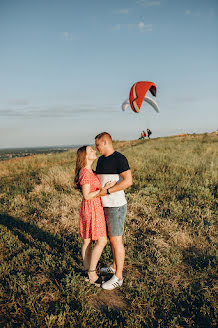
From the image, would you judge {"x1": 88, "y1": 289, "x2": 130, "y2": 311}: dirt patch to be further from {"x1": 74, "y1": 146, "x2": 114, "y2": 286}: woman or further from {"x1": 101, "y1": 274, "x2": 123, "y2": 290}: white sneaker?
Answer: {"x1": 74, "y1": 146, "x2": 114, "y2": 286}: woman

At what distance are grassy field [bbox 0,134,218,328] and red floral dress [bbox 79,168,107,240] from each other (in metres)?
0.87

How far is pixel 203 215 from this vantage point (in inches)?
224

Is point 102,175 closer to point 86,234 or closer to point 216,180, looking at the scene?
point 86,234

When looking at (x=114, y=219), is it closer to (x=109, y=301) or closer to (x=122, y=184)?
(x=122, y=184)

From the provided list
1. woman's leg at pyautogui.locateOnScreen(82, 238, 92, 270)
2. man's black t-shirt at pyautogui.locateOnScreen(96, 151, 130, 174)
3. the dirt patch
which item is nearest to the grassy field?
the dirt patch

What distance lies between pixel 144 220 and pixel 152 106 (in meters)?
9.66

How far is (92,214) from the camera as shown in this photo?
3.27 metres

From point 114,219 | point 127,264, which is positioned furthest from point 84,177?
point 127,264

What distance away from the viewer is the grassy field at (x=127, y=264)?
113 inches

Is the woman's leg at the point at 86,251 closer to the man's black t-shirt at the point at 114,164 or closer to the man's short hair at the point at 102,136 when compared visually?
the man's black t-shirt at the point at 114,164

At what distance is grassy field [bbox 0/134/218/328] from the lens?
2.86 meters

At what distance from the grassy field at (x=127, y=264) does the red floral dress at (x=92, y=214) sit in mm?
867

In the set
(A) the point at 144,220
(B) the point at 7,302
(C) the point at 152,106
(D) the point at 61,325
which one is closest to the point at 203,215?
(A) the point at 144,220

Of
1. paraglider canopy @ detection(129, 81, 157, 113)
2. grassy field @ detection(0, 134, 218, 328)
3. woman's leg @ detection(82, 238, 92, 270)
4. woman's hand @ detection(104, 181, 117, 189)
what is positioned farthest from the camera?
paraglider canopy @ detection(129, 81, 157, 113)
